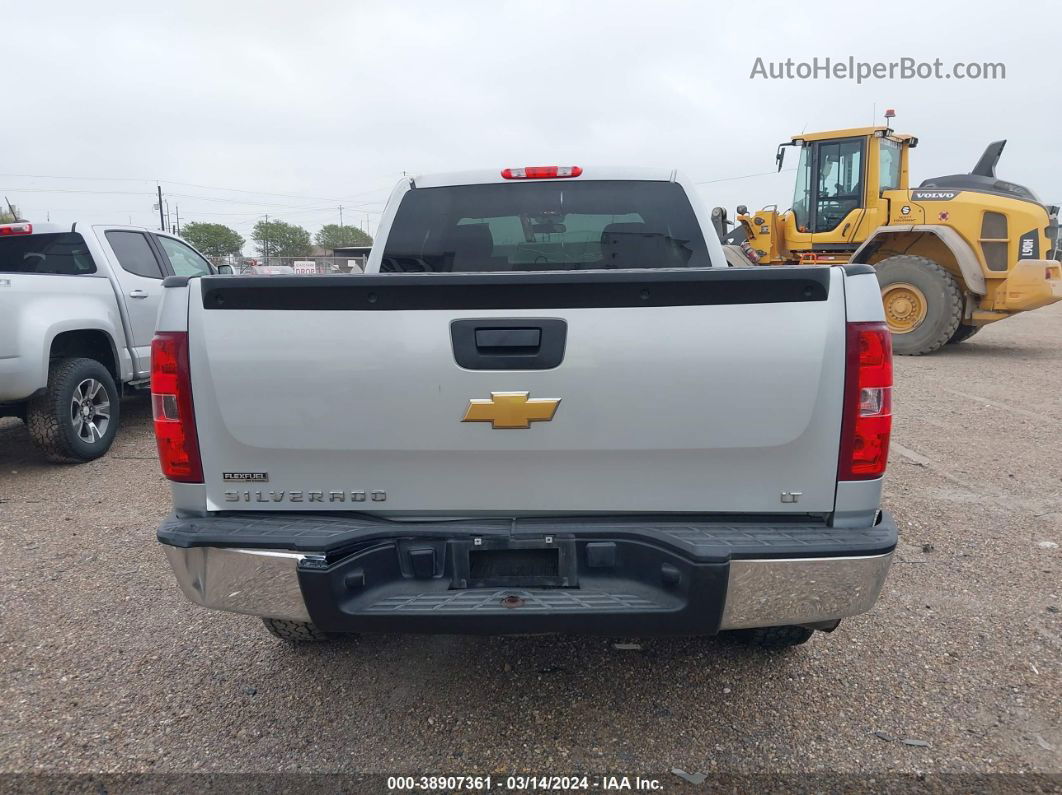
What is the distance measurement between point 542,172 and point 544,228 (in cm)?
30

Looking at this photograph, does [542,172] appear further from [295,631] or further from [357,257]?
[357,257]

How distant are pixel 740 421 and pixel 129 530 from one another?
152 inches

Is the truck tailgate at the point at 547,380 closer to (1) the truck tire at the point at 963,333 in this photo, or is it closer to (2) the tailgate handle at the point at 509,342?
(2) the tailgate handle at the point at 509,342

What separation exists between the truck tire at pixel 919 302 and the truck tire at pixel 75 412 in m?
10.2

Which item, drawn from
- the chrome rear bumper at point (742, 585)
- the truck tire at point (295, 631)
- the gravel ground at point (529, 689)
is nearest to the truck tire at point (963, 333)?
the gravel ground at point (529, 689)

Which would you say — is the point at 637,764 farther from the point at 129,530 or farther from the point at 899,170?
the point at 899,170

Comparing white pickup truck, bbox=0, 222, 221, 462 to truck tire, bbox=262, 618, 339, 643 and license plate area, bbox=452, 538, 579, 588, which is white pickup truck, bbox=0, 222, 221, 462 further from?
license plate area, bbox=452, 538, 579, 588

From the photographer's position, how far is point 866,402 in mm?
Result: 2021

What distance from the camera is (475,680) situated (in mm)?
2688

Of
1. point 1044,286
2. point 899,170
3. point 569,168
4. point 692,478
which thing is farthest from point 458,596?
point 899,170

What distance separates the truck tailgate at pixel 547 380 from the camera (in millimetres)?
2002

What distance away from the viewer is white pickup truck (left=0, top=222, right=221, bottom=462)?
4.99 meters

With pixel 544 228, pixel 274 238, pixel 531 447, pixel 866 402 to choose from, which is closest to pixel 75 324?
pixel 544 228

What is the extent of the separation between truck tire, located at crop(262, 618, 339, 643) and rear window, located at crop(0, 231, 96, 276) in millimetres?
4859
